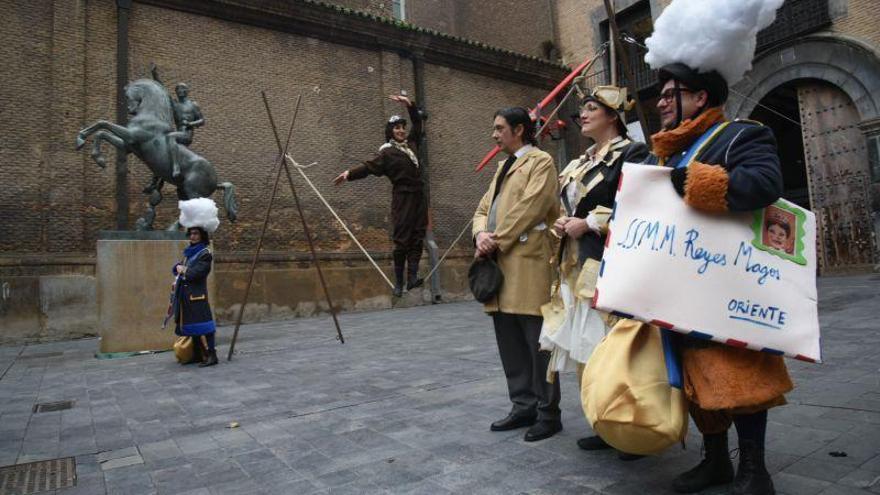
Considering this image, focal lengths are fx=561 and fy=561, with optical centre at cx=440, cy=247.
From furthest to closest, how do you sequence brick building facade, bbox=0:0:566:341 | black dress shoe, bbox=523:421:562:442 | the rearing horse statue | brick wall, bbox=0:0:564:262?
brick wall, bbox=0:0:564:262 → brick building facade, bbox=0:0:566:341 → the rearing horse statue → black dress shoe, bbox=523:421:562:442

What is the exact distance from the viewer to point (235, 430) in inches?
150

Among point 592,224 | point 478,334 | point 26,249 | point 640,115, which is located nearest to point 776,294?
point 592,224

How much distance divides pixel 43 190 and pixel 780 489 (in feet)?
47.0

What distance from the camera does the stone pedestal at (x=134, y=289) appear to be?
8289 mm

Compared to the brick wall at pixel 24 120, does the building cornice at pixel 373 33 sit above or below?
above

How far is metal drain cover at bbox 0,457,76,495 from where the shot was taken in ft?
9.55

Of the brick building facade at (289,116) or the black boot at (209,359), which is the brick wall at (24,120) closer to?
A: the brick building facade at (289,116)

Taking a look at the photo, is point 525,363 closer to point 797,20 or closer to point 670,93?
point 670,93

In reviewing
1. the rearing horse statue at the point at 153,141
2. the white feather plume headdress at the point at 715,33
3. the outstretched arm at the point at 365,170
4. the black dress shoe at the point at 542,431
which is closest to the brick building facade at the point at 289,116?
the rearing horse statue at the point at 153,141

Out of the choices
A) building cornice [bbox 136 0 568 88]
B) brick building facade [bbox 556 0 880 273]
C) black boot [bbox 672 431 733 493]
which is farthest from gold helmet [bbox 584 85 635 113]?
building cornice [bbox 136 0 568 88]

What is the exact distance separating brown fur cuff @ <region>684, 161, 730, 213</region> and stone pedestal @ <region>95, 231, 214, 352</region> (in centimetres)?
829

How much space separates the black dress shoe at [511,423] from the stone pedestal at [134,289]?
22.5ft

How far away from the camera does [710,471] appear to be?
2.38 m

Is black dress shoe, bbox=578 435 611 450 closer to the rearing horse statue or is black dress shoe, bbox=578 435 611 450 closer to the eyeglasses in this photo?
the eyeglasses
